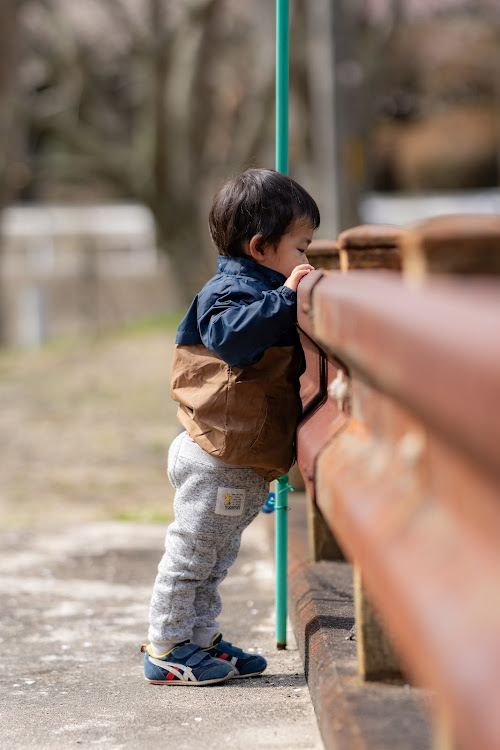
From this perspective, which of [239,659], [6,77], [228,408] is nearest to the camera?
[228,408]

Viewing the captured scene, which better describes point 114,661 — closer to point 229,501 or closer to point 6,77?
point 229,501

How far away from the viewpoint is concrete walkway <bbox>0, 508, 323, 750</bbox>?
2684 mm

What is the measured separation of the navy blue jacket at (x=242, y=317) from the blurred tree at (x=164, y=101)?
10.4 m

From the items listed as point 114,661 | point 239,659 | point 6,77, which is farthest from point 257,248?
point 6,77

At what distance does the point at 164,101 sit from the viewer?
55.1ft

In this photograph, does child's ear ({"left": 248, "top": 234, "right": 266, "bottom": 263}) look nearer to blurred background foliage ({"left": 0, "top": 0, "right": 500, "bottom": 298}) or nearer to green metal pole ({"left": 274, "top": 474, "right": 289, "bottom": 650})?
green metal pole ({"left": 274, "top": 474, "right": 289, "bottom": 650})

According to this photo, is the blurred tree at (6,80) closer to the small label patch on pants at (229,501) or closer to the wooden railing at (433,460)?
the small label patch on pants at (229,501)

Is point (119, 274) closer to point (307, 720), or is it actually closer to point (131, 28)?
point (131, 28)

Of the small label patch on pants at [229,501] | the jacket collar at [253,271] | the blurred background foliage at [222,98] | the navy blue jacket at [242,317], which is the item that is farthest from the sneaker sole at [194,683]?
the blurred background foliage at [222,98]

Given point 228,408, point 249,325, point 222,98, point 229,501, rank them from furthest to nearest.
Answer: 1. point 222,98
2. point 229,501
3. point 228,408
4. point 249,325

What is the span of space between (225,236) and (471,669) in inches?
80.6

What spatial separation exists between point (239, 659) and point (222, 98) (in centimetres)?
1973

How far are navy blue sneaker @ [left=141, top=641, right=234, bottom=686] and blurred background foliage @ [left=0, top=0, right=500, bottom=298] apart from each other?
6945 millimetres

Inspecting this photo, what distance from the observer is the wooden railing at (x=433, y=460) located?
1179mm
